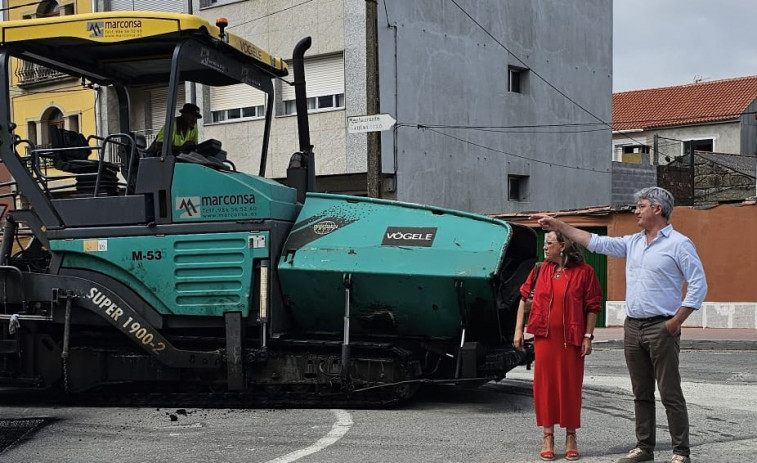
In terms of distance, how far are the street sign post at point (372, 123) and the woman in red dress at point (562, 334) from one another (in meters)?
8.32

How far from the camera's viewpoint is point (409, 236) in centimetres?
773

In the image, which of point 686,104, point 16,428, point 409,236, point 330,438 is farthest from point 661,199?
point 686,104

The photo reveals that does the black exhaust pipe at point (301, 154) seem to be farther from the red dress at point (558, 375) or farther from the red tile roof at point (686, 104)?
the red tile roof at point (686, 104)

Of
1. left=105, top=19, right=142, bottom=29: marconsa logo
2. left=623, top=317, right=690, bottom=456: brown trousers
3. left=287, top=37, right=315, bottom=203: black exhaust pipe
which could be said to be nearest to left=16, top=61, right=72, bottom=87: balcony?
left=105, top=19, right=142, bottom=29: marconsa logo

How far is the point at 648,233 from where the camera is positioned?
19.4 feet

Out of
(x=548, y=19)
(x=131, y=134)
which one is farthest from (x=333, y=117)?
(x=131, y=134)

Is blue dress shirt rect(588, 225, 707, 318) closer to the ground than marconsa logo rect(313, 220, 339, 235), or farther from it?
closer to the ground

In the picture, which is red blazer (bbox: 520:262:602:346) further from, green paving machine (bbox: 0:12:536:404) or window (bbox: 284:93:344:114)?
window (bbox: 284:93:344:114)

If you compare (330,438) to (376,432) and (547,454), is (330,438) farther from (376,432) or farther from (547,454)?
(547,454)

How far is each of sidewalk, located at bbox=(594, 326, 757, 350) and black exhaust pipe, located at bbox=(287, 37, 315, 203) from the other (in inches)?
314

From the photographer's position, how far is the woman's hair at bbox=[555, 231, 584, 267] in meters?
6.25

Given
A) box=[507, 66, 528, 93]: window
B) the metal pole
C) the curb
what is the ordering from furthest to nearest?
1. box=[507, 66, 528, 93]: window
2. the curb
3. the metal pole

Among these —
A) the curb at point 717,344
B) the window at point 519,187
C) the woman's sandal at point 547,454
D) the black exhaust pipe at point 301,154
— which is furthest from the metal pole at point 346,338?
the window at point 519,187

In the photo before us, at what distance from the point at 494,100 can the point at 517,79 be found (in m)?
1.81
